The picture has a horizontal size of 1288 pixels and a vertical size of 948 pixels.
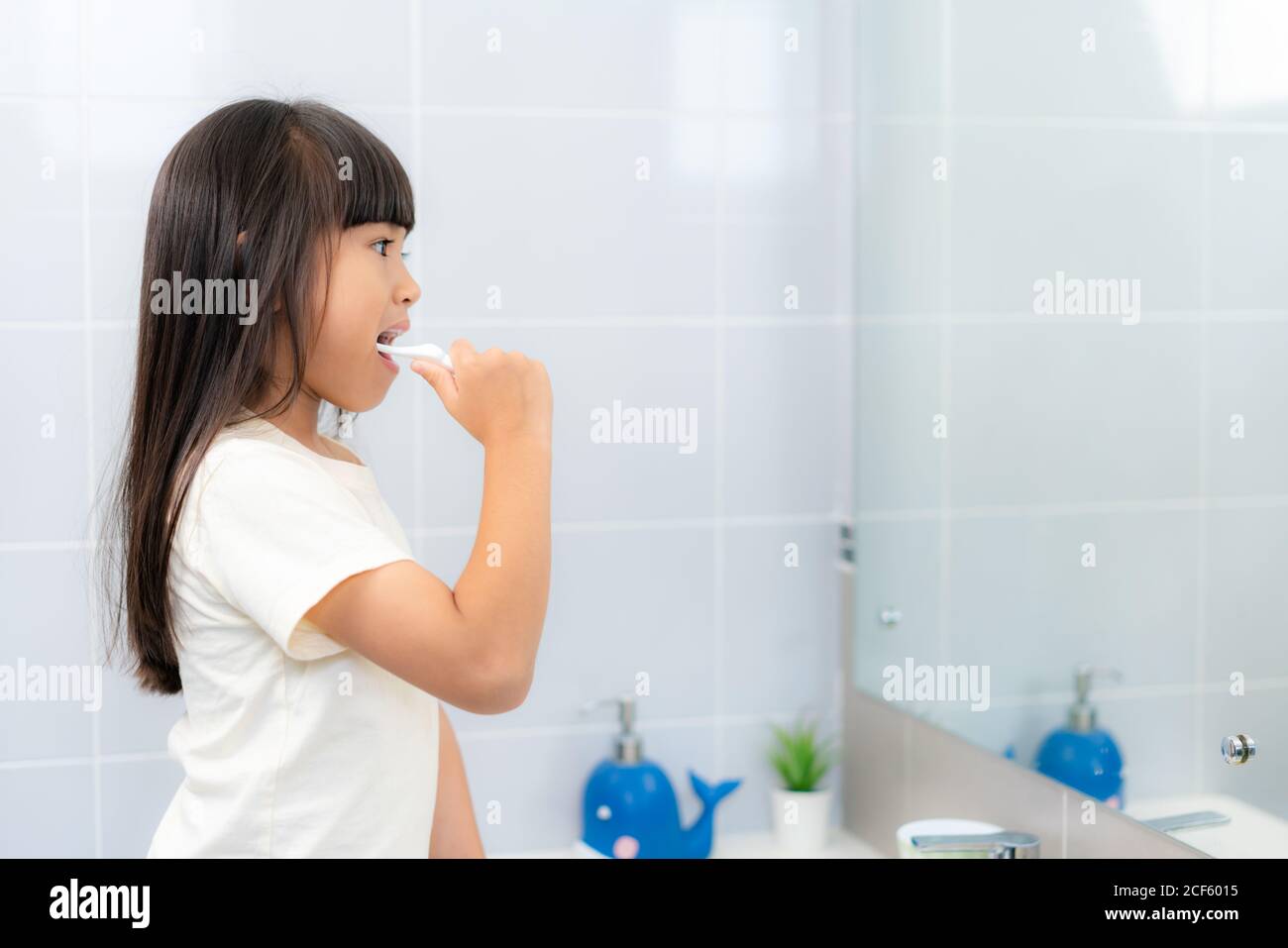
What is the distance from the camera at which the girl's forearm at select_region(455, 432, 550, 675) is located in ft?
2.39

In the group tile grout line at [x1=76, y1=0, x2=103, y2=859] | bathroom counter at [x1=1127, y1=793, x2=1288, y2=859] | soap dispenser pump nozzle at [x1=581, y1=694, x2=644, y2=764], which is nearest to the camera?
bathroom counter at [x1=1127, y1=793, x2=1288, y2=859]

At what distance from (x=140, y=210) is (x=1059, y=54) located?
84cm

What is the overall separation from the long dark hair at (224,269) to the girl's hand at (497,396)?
0.10 meters

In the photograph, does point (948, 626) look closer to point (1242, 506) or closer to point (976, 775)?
point (976, 775)

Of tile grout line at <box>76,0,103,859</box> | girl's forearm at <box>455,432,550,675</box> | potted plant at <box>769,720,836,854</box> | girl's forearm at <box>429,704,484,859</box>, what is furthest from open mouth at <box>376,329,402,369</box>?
potted plant at <box>769,720,836,854</box>

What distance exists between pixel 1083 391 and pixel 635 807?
1.94 ft

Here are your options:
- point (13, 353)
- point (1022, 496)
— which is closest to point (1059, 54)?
point (1022, 496)

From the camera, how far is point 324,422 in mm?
1034

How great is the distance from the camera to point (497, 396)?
2.63 feet

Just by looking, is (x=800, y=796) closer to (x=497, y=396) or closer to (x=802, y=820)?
(x=802, y=820)

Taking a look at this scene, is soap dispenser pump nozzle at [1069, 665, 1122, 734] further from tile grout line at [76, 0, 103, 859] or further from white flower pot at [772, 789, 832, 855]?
tile grout line at [76, 0, 103, 859]

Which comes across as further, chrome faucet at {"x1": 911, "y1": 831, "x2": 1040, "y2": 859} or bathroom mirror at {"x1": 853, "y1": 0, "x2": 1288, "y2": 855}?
chrome faucet at {"x1": 911, "y1": 831, "x2": 1040, "y2": 859}

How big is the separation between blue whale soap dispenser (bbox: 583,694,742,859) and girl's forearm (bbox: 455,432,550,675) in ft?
1.75
